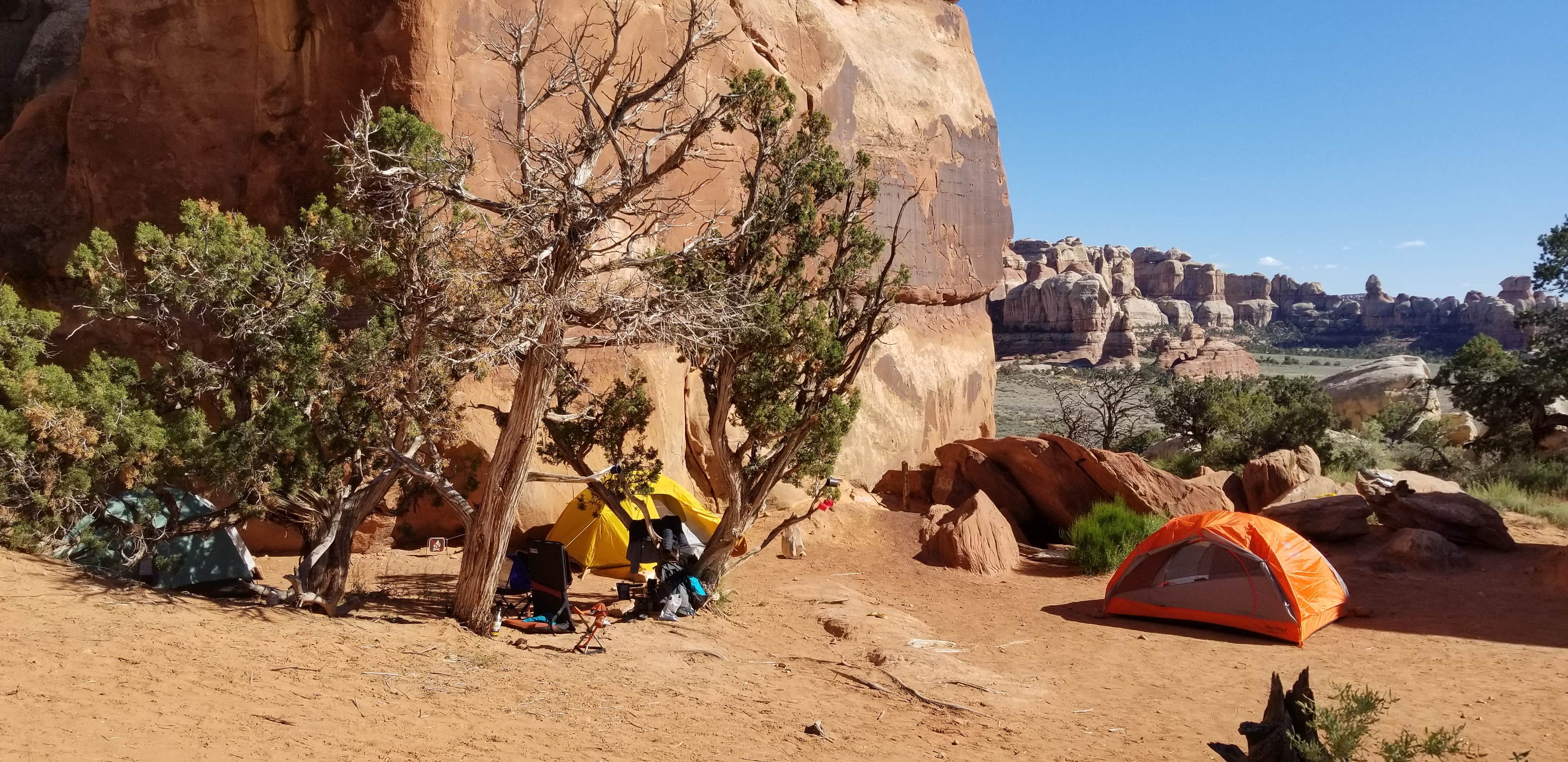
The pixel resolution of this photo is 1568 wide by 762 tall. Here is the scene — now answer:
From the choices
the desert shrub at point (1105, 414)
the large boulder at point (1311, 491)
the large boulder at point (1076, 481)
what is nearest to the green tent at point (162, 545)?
the large boulder at point (1076, 481)

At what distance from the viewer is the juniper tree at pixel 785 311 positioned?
32.1ft

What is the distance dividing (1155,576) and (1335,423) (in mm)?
20401

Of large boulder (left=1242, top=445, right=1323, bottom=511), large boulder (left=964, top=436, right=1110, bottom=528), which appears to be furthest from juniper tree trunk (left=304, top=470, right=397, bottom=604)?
large boulder (left=1242, top=445, right=1323, bottom=511)

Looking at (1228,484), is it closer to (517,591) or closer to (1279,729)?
(1279,729)

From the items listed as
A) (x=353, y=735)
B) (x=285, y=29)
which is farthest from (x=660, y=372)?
(x=353, y=735)

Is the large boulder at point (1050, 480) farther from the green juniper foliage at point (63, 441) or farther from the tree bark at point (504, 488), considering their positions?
the green juniper foliage at point (63, 441)

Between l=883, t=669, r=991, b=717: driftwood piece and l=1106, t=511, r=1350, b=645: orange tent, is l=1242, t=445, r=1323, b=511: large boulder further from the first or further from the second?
l=883, t=669, r=991, b=717: driftwood piece

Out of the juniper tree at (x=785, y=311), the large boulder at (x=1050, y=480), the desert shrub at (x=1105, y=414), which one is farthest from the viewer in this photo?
the desert shrub at (x=1105, y=414)

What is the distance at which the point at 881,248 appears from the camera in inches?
424

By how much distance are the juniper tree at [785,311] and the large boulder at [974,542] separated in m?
3.94

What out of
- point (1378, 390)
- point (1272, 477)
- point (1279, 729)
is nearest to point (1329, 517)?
point (1272, 477)

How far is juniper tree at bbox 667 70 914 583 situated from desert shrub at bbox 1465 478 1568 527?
12334mm

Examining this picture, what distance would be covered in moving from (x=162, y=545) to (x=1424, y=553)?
1516 cm

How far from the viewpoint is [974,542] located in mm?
14312
